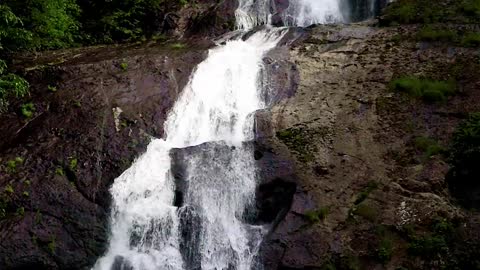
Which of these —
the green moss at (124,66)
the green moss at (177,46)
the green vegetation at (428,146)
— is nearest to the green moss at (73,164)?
the green moss at (124,66)

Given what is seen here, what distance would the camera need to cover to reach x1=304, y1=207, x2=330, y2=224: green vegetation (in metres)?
10.2

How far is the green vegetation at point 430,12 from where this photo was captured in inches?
560

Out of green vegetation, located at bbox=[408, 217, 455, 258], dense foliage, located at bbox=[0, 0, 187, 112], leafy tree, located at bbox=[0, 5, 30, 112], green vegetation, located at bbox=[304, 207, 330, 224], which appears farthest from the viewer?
dense foliage, located at bbox=[0, 0, 187, 112]

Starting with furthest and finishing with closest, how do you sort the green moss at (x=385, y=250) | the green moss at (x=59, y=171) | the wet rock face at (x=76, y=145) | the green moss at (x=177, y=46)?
the green moss at (x=177, y=46), the green moss at (x=59, y=171), the wet rock face at (x=76, y=145), the green moss at (x=385, y=250)

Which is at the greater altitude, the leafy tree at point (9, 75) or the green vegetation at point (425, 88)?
the leafy tree at point (9, 75)

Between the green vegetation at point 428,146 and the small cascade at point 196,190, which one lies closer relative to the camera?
the small cascade at point 196,190

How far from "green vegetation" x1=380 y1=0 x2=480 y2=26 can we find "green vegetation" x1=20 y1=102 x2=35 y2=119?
31.8ft

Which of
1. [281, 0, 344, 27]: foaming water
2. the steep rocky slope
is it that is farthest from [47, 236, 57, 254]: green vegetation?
[281, 0, 344, 27]: foaming water

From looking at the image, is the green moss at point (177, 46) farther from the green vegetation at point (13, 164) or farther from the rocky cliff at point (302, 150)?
the green vegetation at point (13, 164)

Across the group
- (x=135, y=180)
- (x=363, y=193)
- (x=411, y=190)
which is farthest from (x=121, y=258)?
(x=411, y=190)

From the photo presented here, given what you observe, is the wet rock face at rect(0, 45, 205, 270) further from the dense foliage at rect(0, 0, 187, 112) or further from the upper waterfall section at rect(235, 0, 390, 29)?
the upper waterfall section at rect(235, 0, 390, 29)

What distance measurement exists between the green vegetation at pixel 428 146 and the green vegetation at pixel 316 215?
2.42 metres

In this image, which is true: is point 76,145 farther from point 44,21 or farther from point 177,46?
point 44,21

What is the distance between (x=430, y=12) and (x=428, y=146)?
5448 mm
